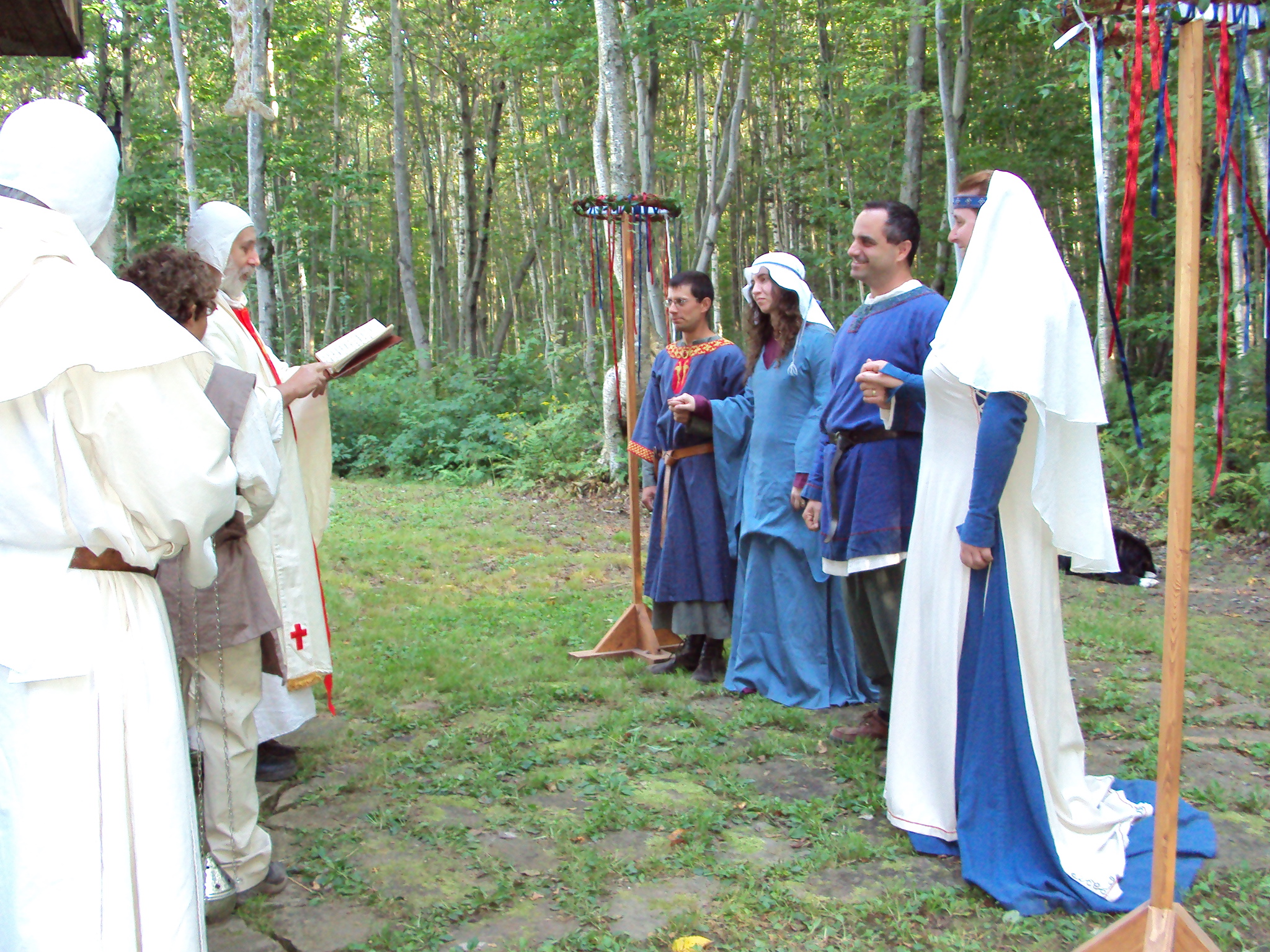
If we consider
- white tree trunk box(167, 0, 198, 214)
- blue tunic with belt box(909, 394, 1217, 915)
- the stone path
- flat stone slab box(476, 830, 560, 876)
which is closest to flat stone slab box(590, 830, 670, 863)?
the stone path

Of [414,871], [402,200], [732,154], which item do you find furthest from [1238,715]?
[402,200]

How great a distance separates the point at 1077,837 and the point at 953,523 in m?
1.01

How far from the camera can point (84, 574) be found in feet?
5.98

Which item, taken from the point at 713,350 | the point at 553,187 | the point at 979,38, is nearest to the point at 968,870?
the point at 713,350

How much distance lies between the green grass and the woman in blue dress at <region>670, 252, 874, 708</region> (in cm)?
23

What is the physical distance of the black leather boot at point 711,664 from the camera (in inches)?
201

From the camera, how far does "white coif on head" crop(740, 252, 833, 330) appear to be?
4.67 m

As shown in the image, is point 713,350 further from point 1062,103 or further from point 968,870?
point 1062,103

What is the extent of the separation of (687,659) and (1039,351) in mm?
2904

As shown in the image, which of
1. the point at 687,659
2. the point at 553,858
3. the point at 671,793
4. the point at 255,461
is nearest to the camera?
the point at 255,461

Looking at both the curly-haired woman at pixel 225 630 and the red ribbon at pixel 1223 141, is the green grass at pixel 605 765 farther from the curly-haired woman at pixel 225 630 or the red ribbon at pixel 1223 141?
the red ribbon at pixel 1223 141

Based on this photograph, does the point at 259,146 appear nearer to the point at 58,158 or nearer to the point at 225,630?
the point at 225,630

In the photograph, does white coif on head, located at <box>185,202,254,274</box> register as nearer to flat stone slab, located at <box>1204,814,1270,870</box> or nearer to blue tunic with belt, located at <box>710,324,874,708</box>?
blue tunic with belt, located at <box>710,324,874,708</box>

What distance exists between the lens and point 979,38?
14.4 m
